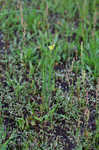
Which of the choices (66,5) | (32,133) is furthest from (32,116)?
(66,5)

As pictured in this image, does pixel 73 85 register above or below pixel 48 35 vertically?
below

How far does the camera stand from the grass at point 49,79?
2580 millimetres

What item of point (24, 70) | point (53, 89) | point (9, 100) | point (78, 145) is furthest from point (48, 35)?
point (78, 145)

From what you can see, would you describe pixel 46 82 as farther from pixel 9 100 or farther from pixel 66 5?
pixel 66 5

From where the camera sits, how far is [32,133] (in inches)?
102

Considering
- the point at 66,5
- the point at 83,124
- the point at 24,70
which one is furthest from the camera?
the point at 66,5

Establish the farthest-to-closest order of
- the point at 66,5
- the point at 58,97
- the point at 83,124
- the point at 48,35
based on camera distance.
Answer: the point at 66,5, the point at 48,35, the point at 58,97, the point at 83,124

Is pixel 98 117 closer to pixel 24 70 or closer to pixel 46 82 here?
pixel 46 82

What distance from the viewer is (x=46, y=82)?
2.96 meters

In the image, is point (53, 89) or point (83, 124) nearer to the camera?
point (83, 124)

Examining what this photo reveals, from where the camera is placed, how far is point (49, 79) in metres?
2.86

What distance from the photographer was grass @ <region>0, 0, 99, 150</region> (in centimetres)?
258

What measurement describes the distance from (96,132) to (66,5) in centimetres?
213

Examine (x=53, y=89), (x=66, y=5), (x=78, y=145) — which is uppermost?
(x=66, y=5)
